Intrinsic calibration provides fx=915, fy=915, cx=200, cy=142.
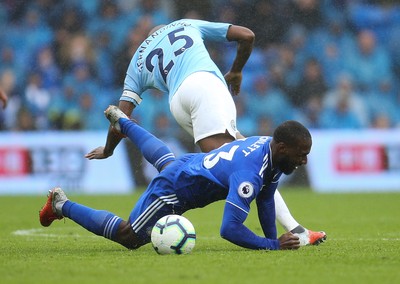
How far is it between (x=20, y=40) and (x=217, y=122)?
444 inches

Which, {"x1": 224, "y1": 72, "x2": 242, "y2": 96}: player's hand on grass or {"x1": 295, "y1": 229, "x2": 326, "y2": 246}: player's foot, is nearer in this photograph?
{"x1": 295, "y1": 229, "x2": 326, "y2": 246}: player's foot

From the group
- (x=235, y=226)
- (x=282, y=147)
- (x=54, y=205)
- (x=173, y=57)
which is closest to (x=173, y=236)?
(x=235, y=226)

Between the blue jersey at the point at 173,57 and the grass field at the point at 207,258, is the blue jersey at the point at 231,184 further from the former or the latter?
the blue jersey at the point at 173,57

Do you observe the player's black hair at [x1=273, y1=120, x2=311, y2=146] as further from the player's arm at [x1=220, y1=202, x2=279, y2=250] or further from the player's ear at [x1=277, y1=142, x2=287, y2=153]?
the player's arm at [x1=220, y1=202, x2=279, y2=250]

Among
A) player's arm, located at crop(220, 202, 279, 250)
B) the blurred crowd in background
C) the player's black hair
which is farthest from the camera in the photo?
the blurred crowd in background

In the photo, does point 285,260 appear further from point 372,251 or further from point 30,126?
point 30,126

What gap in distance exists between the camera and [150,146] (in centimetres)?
754

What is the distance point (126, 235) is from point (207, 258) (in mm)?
943

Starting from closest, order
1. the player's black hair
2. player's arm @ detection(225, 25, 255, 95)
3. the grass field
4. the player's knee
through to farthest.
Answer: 1. the grass field
2. the player's black hair
3. the player's knee
4. player's arm @ detection(225, 25, 255, 95)

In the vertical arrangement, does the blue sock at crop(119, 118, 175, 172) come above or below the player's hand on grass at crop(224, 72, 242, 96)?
below

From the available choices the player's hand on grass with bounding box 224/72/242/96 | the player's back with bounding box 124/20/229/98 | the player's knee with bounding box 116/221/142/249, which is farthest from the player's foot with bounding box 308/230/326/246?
the player's hand on grass with bounding box 224/72/242/96

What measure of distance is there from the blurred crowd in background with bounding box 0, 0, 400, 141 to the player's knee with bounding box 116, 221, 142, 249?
871 cm

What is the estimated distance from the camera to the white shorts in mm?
7801

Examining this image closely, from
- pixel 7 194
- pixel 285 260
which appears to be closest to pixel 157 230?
pixel 285 260
